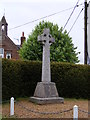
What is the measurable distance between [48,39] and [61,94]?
12.9 ft

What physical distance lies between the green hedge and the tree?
7.00 meters

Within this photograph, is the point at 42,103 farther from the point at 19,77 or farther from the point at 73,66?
the point at 73,66

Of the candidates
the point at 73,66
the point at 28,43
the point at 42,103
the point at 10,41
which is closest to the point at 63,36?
the point at 28,43

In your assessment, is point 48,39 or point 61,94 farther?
point 61,94

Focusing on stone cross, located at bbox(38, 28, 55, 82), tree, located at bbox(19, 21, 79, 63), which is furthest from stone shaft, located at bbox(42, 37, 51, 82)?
tree, located at bbox(19, 21, 79, 63)

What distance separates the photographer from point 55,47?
2344 cm

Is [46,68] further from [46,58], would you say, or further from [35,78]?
[35,78]

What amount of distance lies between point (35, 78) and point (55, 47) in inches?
378

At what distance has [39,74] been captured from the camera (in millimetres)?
14312

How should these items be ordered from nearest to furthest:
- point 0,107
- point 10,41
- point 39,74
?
1. point 0,107
2. point 39,74
3. point 10,41

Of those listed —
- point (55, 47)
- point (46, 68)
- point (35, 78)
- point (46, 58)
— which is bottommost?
point (35, 78)

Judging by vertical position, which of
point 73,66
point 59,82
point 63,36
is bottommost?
point 59,82

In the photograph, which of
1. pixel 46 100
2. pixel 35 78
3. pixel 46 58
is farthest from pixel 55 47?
pixel 46 100

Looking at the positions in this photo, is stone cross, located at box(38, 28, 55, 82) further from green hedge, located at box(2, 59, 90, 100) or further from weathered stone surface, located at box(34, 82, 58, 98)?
green hedge, located at box(2, 59, 90, 100)
